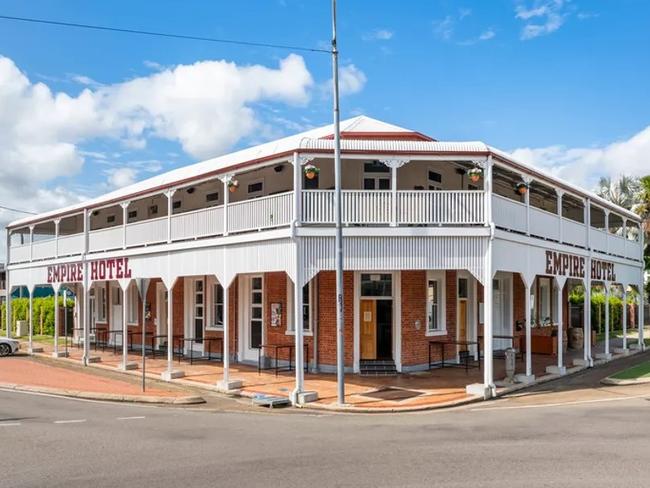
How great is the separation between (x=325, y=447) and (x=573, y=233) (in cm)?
1482

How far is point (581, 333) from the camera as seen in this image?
28.3 m

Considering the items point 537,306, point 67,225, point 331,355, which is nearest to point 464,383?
point 331,355

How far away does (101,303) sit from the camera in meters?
31.3

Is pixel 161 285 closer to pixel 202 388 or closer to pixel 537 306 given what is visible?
pixel 202 388

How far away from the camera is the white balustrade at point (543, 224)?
18.7m

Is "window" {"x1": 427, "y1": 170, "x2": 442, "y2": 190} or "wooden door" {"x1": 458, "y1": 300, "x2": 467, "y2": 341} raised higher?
"window" {"x1": 427, "y1": 170, "x2": 442, "y2": 190}

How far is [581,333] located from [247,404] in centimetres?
1860

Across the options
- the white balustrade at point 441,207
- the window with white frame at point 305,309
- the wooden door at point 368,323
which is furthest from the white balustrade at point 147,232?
the white balustrade at point 441,207

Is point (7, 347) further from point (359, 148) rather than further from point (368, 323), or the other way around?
point (359, 148)

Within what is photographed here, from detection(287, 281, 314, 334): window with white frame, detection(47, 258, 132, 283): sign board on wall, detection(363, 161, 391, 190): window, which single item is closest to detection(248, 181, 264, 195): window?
detection(287, 281, 314, 334): window with white frame

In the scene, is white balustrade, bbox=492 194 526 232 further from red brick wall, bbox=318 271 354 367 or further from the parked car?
the parked car

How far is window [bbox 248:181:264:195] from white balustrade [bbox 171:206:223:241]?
9.46ft

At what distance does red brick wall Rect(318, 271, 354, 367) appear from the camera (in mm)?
18906

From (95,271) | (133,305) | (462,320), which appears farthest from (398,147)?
(133,305)
